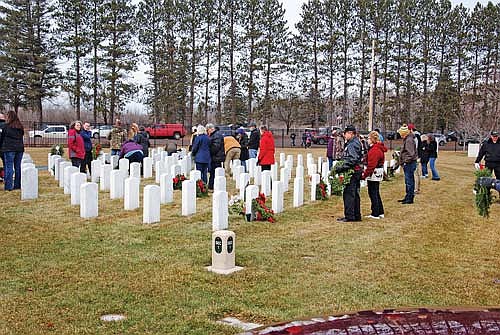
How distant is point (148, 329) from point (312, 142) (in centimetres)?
4515

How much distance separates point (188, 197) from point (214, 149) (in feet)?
14.4

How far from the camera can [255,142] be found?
63.8ft

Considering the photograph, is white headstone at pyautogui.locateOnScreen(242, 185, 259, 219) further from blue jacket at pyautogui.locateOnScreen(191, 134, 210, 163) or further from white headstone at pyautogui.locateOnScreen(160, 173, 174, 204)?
blue jacket at pyautogui.locateOnScreen(191, 134, 210, 163)

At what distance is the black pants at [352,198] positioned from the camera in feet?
33.2

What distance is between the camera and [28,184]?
38.4ft

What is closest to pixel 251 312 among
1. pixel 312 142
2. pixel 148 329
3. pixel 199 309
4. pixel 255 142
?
pixel 199 309

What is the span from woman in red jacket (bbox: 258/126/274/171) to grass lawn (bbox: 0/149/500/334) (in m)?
3.91

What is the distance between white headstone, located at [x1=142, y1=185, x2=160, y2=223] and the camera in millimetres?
9166

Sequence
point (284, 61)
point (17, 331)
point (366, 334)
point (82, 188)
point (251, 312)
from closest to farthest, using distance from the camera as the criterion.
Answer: point (366, 334) → point (17, 331) → point (251, 312) → point (82, 188) → point (284, 61)

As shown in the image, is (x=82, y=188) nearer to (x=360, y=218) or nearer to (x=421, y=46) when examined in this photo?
(x=360, y=218)

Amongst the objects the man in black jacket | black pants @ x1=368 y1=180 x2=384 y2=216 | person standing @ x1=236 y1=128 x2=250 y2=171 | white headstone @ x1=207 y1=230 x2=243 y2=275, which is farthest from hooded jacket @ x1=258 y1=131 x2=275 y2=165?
white headstone @ x1=207 y1=230 x2=243 y2=275

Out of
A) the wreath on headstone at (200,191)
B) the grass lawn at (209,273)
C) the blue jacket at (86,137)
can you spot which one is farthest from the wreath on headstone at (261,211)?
the blue jacket at (86,137)

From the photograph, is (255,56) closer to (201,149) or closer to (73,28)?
(73,28)

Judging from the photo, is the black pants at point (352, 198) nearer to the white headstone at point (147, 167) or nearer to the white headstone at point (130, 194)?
the white headstone at point (130, 194)
